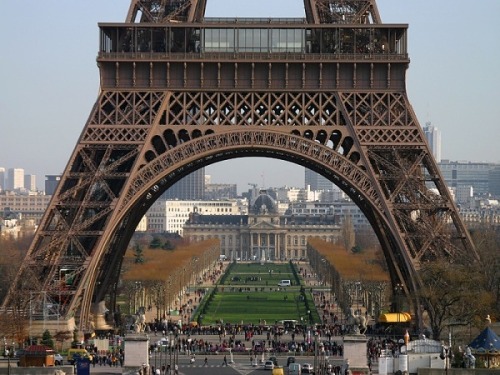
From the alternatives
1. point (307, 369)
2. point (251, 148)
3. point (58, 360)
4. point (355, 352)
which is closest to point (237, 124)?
point (251, 148)

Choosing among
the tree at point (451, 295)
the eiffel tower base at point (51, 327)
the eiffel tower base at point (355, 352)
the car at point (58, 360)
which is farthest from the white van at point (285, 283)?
the eiffel tower base at point (355, 352)

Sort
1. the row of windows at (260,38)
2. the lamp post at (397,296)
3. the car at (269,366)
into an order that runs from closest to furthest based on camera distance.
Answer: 1. the car at (269,366)
2. the row of windows at (260,38)
3. the lamp post at (397,296)

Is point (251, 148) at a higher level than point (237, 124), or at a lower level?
lower

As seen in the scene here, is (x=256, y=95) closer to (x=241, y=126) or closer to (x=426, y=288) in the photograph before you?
(x=241, y=126)

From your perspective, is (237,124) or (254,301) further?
(254,301)

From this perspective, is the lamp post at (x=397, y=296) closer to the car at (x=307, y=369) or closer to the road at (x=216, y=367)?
the road at (x=216, y=367)

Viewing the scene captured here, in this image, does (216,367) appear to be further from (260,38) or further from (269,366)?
(260,38)
